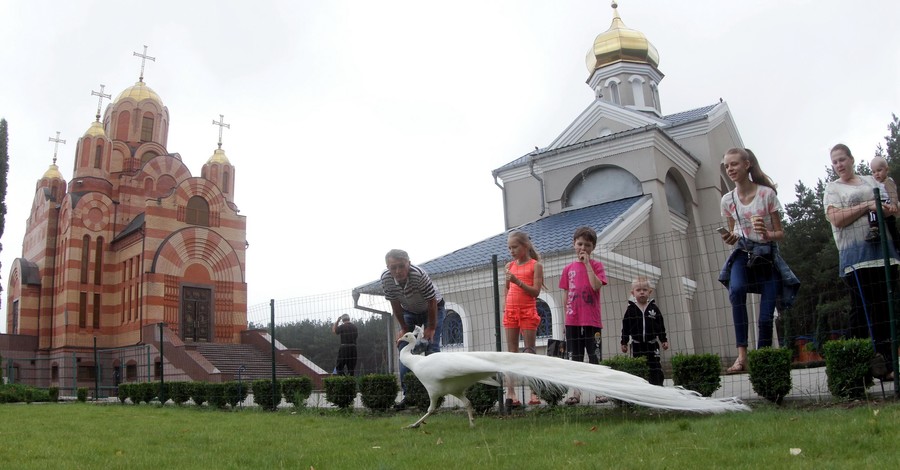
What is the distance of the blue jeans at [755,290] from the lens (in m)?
6.30

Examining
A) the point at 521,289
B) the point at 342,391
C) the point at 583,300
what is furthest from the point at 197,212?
the point at 583,300

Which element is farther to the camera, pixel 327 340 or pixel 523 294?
pixel 327 340

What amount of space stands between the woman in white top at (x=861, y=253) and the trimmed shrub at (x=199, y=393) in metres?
9.51

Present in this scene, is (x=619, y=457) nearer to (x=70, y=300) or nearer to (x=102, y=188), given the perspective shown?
(x=70, y=300)

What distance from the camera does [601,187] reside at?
2183cm

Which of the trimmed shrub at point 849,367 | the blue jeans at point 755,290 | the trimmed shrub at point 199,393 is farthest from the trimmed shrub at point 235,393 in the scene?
the trimmed shrub at point 849,367

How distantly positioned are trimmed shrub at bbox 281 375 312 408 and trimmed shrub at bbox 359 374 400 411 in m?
1.57

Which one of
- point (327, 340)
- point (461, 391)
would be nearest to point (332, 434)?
point (461, 391)

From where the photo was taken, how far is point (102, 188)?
105 ft

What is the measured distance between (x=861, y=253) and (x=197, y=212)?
2931 centimetres

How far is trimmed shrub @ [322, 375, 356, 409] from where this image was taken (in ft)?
29.0

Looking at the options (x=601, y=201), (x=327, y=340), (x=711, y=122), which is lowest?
(x=327, y=340)

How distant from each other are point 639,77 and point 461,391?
26329mm

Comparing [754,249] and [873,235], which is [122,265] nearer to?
[754,249]
